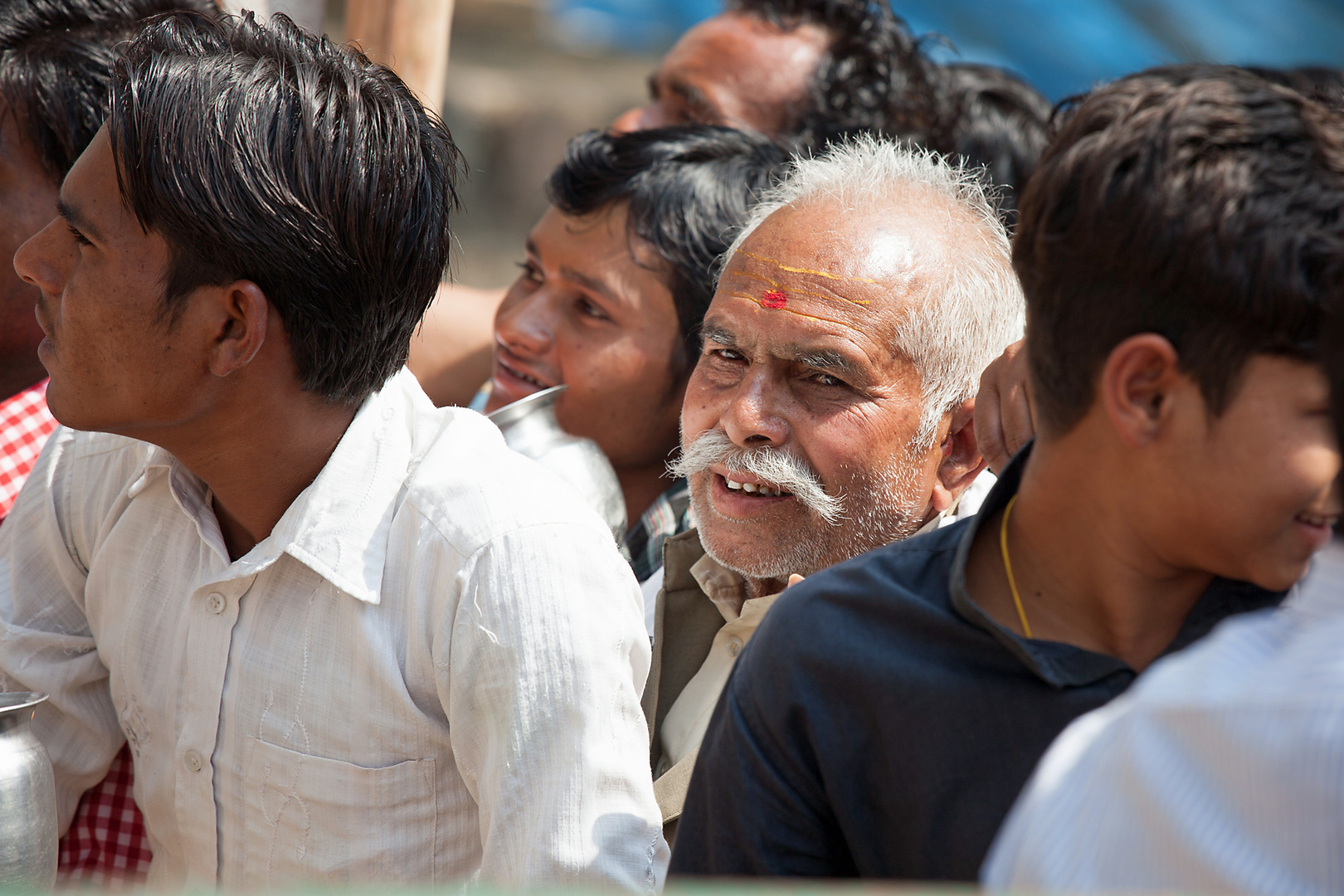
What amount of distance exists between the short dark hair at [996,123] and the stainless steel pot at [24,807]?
3.36 metres

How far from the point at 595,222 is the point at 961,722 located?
6.75 feet

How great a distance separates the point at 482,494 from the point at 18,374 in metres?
1.62

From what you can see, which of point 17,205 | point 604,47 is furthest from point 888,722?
point 604,47

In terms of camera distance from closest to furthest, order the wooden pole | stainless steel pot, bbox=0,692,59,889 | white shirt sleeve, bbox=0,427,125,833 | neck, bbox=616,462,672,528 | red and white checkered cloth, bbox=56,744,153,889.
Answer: stainless steel pot, bbox=0,692,59,889
white shirt sleeve, bbox=0,427,125,833
red and white checkered cloth, bbox=56,744,153,889
neck, bbox=616,462,672,528
the wooden pole

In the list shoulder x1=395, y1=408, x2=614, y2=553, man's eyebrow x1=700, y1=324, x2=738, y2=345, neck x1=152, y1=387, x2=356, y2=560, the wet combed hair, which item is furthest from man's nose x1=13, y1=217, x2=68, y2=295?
man's eyebrow x1=700, y1=324, x2=738, y2=345

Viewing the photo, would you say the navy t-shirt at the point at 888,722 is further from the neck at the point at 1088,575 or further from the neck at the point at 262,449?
the neck at the point at 262,449

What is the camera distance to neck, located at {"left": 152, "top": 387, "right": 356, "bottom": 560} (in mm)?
1940

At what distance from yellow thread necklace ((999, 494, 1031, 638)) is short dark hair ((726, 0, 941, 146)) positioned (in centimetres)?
279

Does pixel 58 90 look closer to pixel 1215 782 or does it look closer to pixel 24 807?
pixel 24 807

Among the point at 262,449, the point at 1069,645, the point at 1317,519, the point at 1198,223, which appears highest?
the point at 1198,223

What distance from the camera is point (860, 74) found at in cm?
450

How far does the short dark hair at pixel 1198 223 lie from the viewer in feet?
3.84

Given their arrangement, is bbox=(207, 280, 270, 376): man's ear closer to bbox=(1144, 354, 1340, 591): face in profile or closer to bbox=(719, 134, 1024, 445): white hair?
bbox=(719, 134, 1024, 445): white hair

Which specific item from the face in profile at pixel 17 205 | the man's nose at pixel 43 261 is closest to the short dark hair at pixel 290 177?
the man's nose at pixel 43 261
